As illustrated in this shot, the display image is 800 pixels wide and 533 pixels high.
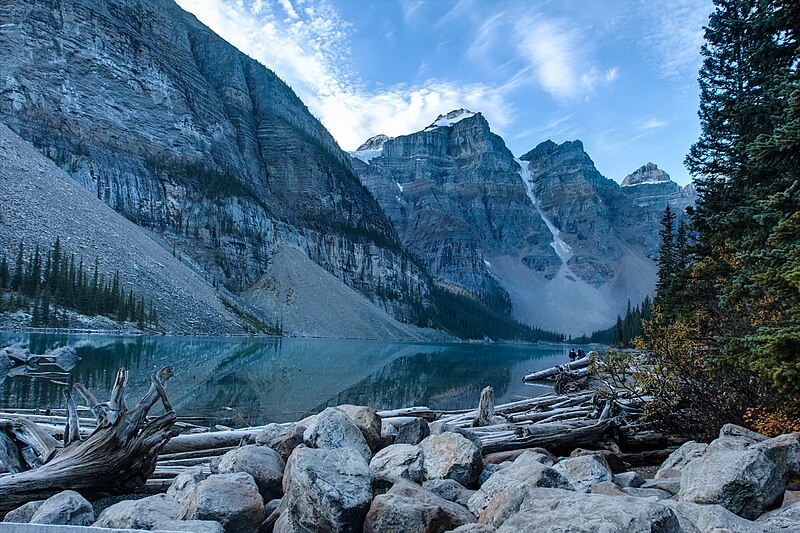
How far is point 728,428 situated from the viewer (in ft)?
26.9

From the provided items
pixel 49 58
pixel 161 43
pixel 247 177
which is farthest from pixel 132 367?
pixel 161 43

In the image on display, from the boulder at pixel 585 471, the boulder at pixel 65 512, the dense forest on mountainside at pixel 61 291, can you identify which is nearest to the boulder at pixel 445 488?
the boulder at pixel 585 471

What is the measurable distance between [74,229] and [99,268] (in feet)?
30.4

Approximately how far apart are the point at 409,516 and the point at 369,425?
4.02 metres

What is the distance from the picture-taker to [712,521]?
4.46 metres

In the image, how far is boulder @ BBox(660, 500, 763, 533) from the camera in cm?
419

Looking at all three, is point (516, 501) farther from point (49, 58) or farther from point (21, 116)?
point (49, 58)

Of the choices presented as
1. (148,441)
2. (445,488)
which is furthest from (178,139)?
(445,488)

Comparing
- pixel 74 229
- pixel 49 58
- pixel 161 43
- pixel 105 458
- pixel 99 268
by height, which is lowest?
pixel 105 458

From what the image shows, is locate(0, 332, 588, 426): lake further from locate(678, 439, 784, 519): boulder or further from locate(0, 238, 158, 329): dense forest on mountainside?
locate(0, 238, 158, 329): dense forest on mountainside

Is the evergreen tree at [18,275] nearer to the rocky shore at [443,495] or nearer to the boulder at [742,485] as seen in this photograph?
the rocky shore at [443,495]

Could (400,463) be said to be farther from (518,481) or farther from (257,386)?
(257,386)

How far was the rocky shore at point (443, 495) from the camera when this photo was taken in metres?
4.21

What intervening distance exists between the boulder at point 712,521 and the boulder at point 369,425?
205 inches
